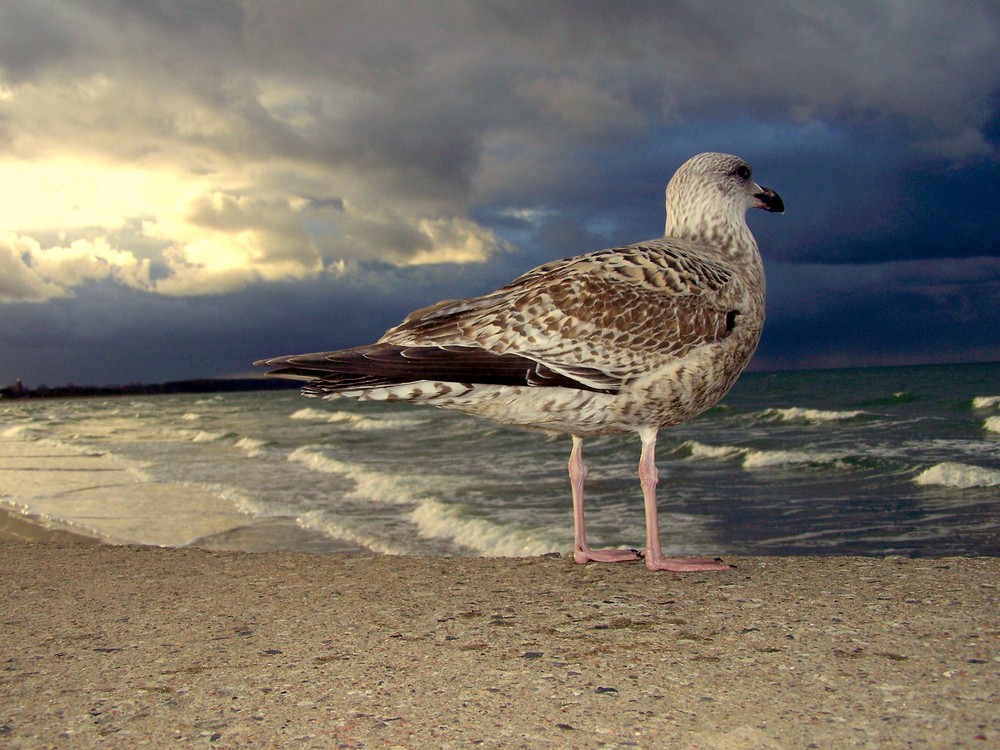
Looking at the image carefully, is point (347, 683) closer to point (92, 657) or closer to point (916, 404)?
point (92, 657)

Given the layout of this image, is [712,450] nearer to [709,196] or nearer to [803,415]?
[803,415]

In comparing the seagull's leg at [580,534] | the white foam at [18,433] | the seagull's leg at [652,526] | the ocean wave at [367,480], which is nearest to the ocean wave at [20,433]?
the white foam at [18,433]

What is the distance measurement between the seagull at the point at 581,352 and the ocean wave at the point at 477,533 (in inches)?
163

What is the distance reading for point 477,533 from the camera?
34.8ft

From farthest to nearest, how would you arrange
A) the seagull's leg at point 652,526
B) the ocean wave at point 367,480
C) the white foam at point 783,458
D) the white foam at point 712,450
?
the white foam at point 712,450, the white foam at point 783,458, the ocean wave at point 367,480, the seagull's leg at point 652,526

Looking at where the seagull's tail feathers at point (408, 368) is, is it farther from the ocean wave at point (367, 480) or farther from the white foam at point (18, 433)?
the white foam at point (18, 433)

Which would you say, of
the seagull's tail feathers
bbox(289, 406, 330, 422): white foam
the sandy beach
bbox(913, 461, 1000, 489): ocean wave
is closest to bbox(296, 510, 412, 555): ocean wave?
the sandy beach

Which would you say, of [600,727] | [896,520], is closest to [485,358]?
[600,727]

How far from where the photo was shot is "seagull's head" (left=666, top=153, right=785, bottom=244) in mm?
6031

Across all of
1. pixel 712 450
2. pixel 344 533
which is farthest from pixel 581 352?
pixel 712 450

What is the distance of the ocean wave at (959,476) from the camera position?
522 inches

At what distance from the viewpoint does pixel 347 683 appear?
11.7ft

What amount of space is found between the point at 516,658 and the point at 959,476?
1207 cm

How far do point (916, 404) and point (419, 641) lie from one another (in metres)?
31.7
